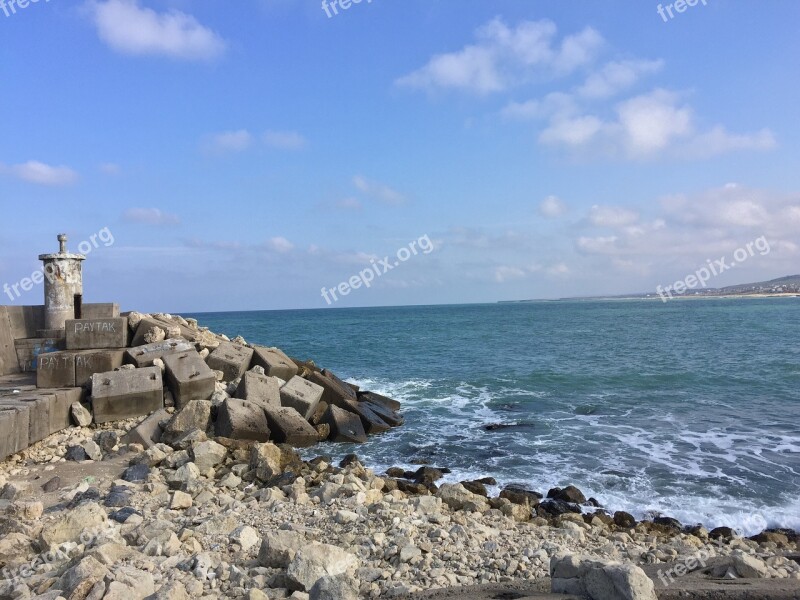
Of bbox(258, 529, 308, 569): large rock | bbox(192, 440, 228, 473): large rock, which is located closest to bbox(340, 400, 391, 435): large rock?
bbox(192, 440, 228, 473): large rock

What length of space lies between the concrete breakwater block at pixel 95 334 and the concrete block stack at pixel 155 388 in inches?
0.8

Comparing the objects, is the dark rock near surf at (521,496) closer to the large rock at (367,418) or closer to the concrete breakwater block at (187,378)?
the large rock at (367,418)

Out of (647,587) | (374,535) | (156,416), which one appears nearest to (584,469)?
(374,535)

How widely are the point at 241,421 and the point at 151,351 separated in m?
3.18

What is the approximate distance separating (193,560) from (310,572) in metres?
1.26

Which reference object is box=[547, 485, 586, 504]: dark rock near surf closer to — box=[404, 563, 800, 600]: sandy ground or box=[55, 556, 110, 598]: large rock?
box=[404, 563, 800, 600]: sandy ground

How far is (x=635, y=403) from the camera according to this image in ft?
55.4

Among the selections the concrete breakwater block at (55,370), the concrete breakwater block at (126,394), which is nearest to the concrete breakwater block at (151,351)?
the concrete breakwater block at (126,394)

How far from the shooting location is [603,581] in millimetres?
3643

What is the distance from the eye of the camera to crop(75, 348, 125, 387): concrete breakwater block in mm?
11195

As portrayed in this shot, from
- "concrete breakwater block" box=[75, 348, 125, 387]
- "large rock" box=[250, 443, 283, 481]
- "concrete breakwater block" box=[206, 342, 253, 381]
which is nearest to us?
"large rock" box=[250, 443, 283, 481]

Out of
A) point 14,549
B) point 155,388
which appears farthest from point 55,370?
point 14,549

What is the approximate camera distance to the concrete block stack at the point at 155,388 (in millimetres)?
10094

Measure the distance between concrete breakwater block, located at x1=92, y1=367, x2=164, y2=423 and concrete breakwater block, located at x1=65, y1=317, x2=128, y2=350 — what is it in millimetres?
1313
